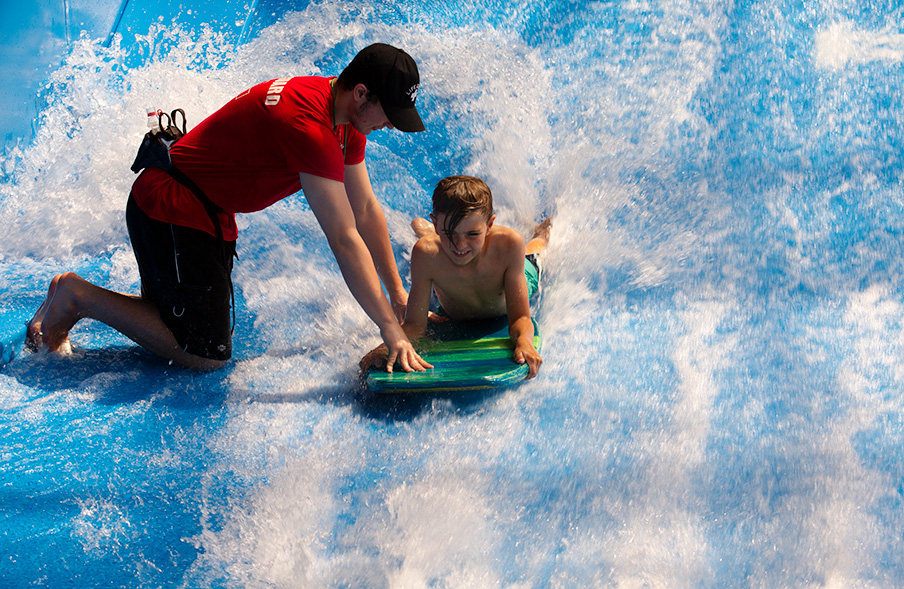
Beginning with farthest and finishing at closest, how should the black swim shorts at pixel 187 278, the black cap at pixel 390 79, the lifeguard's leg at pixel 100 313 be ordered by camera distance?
the lifeguard's leg at pixel 100 313
the black swim shorts at pixel 187 278
the black cap at pixel 390 79

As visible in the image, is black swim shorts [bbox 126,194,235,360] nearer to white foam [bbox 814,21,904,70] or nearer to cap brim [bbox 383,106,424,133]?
cap brim [bbox 383,106,424,133]

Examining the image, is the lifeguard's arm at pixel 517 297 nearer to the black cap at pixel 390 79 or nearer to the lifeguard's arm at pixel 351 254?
the lifeguard's arm at pixel 351 254

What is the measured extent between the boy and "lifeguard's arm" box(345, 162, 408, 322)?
115 millimetres

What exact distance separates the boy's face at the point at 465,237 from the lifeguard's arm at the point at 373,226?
0.99 feet

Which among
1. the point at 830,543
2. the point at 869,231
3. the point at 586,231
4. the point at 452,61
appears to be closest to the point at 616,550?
the point at 830,543

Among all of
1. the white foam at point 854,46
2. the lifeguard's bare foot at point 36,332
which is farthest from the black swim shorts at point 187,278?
the white foam at point 854,46

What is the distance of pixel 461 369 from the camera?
2.36 meters

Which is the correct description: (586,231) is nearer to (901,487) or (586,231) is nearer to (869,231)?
(869,231)

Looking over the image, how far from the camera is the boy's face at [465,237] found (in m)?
2.34

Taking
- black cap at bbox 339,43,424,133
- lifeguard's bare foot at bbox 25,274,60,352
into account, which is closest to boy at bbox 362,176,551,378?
black cap at bbox 339,43,424,133

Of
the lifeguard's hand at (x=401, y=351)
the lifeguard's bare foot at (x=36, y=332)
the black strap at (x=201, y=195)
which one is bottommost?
the lifeguard's hand at (x=401, y=351)

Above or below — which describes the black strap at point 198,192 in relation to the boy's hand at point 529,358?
above

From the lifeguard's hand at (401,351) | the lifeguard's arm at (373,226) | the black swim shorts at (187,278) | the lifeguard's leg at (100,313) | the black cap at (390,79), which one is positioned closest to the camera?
the black cap at (390,79)

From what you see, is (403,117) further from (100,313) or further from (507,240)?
(100,313)
